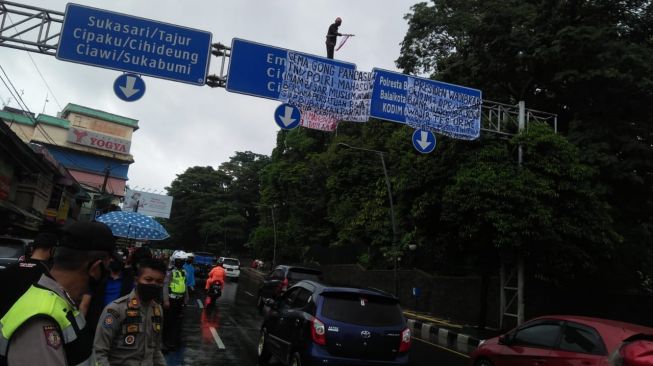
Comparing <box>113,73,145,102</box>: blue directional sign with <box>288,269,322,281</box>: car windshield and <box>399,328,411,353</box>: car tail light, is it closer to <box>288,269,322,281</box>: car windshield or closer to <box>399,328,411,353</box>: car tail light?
<box>399,328,411,353</box>: car tail light

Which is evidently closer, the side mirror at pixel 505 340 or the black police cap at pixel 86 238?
the black police cap at pixel 86 238

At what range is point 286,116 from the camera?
451 inches

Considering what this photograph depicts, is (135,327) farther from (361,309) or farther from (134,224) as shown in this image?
(134,224)

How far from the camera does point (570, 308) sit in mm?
16328

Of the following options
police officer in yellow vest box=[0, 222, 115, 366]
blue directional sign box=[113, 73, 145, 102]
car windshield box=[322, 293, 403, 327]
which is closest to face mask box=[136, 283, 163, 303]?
police officer in yellow vest box=[0, 222, 115, 366]

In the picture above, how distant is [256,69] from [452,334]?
390 inches

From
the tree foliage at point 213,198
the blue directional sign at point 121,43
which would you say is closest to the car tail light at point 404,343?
the blue directional sign at point 121,43

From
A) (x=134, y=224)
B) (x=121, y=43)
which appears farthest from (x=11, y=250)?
(x=121, y=43)

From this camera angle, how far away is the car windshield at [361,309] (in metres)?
6.61

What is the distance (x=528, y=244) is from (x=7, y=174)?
756 inches

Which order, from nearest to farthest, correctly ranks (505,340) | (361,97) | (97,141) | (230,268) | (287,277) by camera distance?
(505,340) → (361,97) → (287,277) → (230,268) → (97,141)

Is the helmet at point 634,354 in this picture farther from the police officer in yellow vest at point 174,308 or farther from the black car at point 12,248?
the black car at point 12,248

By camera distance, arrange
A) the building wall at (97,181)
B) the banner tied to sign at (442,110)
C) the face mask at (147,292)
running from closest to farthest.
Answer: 1. the face mask at (147,292)
2. the banner tied to sign at (442,110)
3. the building wall at (97,181)

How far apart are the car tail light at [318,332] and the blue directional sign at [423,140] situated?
24.2 ft
